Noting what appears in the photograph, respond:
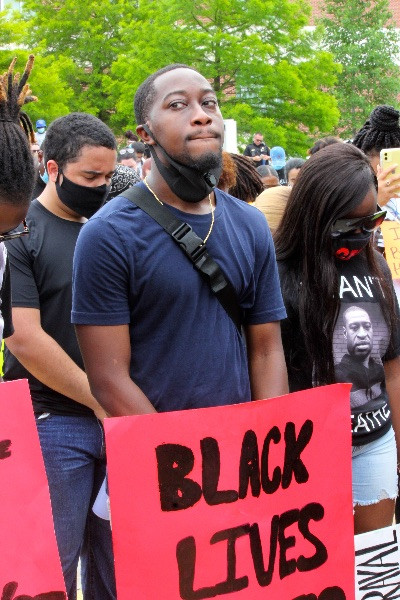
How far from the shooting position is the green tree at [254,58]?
2531cm

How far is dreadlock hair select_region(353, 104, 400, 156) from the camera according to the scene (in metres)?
4.65

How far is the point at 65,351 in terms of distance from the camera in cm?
319

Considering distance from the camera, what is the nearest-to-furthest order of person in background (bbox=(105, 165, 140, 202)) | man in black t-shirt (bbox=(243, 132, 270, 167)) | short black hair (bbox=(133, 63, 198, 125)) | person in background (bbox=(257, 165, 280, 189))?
short black hair (bbox=(133, 63, 198, 125)), person in background (bbox=(105, 165, 140, 202)), person in background (bbox=(257, 165, 280, 189)), man in black t-shirt (bbox=(243, 132, 270, 167))

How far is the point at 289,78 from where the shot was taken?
82.1 feet

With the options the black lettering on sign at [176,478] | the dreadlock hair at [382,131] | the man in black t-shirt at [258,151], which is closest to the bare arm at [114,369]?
the black lettering on sign at [176,478]

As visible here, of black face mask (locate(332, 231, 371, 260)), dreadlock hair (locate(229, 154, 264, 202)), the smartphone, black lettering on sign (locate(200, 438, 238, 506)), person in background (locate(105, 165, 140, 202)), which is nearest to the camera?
black lettering on sign (locate(200, 438, 238, 506))

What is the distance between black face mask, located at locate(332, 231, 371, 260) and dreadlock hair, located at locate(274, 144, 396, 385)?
0.03 metres

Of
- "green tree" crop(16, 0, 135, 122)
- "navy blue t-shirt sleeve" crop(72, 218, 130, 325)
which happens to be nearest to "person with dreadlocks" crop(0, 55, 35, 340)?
"navy blue t-shirt sleeve" crop(72, 218, 130, 325)

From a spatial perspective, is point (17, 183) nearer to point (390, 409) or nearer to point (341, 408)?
point (341, 408)

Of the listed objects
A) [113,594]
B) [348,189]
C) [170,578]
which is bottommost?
[113,594]

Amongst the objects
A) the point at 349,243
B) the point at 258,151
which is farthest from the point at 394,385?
the point at 258,151

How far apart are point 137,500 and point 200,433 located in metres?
0.24

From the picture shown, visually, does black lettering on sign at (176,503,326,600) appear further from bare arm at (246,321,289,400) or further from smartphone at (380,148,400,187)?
smartphone at (380,148,400,187)

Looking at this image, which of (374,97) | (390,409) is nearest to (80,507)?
(390,409)
